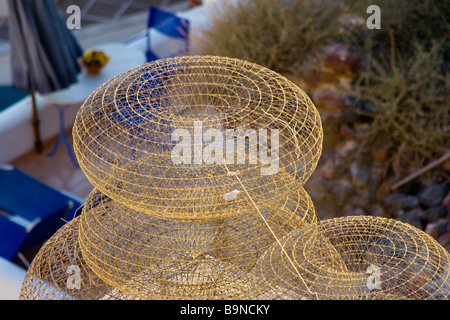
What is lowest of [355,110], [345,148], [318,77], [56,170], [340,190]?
[56,170]

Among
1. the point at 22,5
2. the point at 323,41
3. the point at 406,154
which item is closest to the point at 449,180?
the point at 406,154

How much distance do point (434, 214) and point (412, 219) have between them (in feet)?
0.36

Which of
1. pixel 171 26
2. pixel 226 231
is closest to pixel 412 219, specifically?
pixel 226 231

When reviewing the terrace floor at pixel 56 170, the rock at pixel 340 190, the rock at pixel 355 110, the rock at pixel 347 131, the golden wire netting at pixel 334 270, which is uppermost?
the golden wire netting at pixel 334 270

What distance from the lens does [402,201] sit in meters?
2.85

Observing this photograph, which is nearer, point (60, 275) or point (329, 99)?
point (60, 275)

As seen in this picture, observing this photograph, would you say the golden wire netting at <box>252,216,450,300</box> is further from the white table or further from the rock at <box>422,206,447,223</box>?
the white table

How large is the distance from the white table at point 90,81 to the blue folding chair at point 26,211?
575 mm

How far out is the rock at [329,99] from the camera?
123 inches

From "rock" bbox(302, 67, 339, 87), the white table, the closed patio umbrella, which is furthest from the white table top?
"rock" bbox(302, 67, 339, 87)

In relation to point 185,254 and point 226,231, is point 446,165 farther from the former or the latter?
point 185,254

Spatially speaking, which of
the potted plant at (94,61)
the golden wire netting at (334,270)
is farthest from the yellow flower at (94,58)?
the golden wire netting at (334,270)

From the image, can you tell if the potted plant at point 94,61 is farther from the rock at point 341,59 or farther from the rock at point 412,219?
the rock at point 412,219
